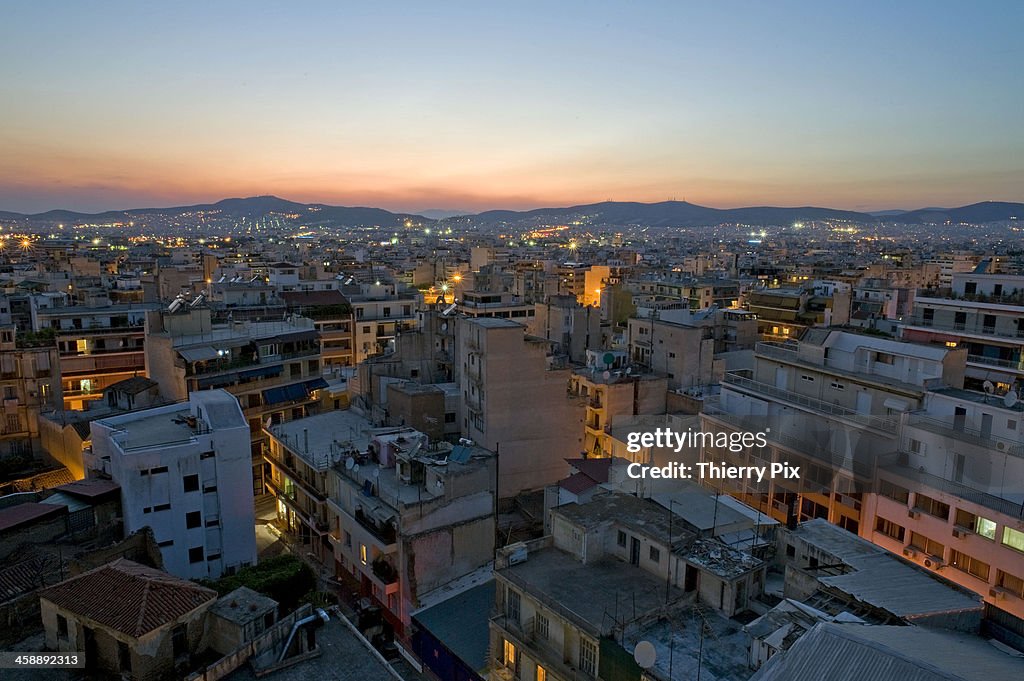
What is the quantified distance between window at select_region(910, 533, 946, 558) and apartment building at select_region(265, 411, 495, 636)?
12.3m

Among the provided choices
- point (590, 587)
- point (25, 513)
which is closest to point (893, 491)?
point (590, 587)

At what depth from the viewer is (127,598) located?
12.7m

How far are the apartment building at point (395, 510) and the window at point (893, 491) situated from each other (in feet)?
39.2

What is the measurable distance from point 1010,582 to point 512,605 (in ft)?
42.6

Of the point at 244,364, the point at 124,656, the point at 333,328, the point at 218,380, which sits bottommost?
the point at 124,656

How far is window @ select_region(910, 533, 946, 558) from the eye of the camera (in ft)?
63.5

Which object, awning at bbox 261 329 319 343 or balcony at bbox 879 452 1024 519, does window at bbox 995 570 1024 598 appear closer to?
balcony at bbox 879 452 1024 519

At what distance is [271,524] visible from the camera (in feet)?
88.8

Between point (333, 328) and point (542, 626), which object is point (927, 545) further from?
point (333, 328)

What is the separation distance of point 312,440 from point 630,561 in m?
14.3

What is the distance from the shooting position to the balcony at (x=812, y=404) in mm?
21922

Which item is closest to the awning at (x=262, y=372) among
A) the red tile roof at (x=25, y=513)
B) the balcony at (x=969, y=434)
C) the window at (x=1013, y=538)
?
the red tile roof at (x=25, y=513)

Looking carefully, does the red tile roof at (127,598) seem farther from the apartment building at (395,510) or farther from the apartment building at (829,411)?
the apartment building at (829,411)

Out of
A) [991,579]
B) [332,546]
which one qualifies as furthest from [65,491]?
[991,579]
